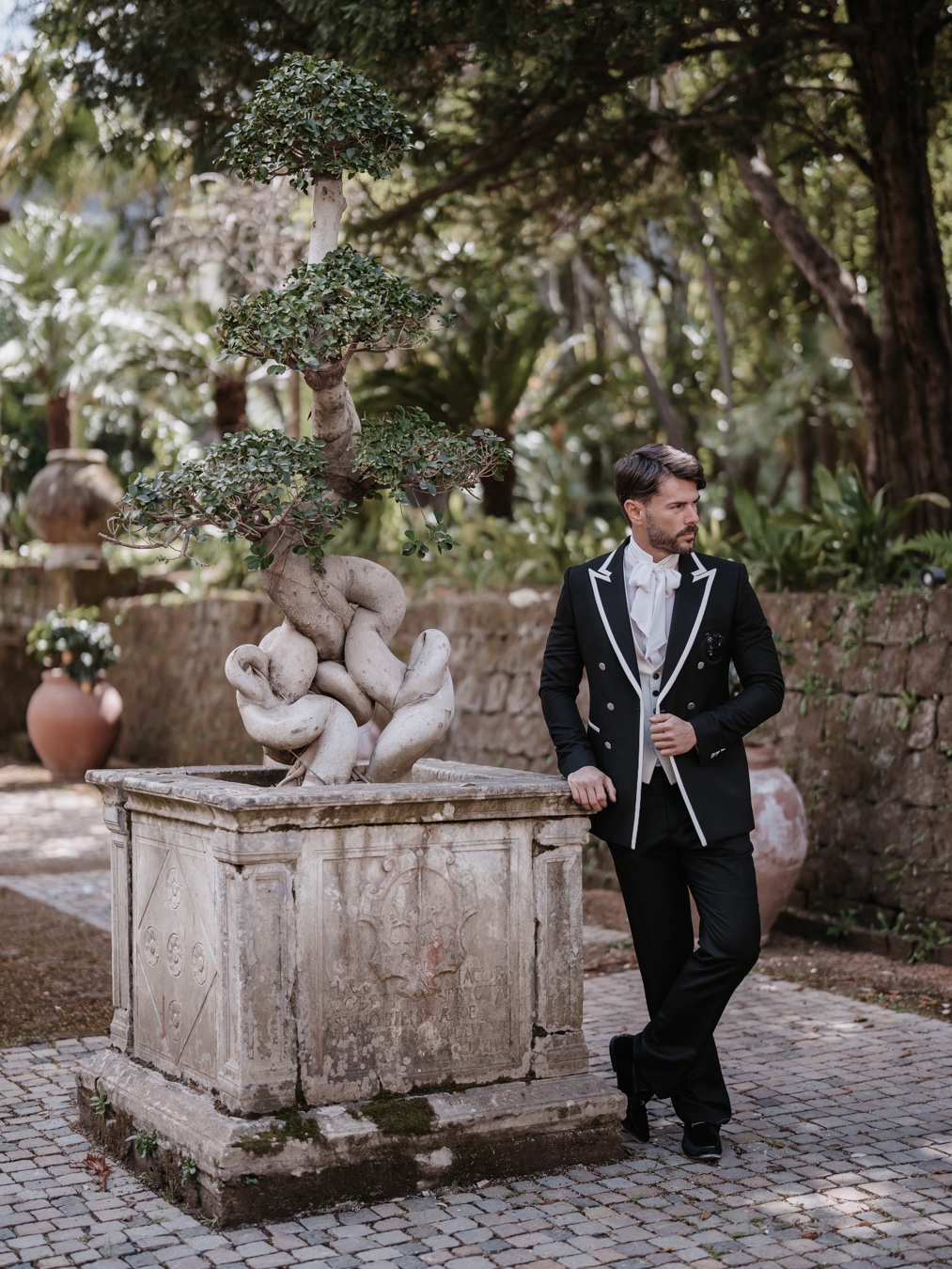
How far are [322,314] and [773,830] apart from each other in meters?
3.60

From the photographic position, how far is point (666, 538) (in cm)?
416

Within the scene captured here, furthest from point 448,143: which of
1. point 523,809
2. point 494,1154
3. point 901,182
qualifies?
point 494,1154

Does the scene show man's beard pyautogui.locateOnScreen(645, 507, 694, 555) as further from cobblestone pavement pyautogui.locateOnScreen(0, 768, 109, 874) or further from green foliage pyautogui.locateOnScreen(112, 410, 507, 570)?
cobblestone pavement pyautogui.locateOnScreen(0, 768, 109, 874)

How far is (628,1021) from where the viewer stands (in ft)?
18.7

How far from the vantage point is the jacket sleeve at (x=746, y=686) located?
404 centimetres

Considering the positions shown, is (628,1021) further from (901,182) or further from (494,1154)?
(901,182)

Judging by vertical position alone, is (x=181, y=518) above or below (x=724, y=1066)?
above

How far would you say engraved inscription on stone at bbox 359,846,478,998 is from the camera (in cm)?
395

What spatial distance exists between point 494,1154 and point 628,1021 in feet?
5.95

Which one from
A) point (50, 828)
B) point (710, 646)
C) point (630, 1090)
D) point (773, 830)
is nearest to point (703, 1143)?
point (630, 1090)

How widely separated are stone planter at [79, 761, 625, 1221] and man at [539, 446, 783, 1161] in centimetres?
17

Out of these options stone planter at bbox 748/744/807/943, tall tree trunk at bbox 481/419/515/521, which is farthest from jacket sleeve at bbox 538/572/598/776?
tall tree trunk at bbox 481/419/515/521

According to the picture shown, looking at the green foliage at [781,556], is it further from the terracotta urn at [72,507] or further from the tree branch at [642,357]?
the terracotta urn at [72,507]

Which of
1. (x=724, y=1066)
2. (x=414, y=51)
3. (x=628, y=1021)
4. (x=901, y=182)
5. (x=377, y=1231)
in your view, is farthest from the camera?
(x=901, y=182)
